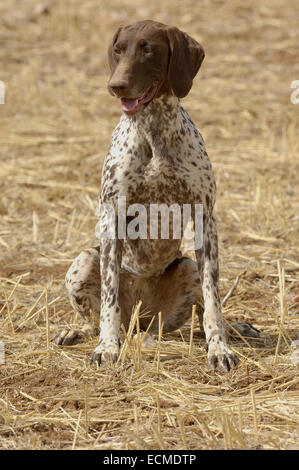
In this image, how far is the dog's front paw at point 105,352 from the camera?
519 centimetres

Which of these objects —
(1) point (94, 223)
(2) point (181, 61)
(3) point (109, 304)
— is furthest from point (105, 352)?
(1) point (94, 223)

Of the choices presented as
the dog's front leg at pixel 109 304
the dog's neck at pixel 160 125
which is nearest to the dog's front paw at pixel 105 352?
the dog's front leg at pixel 109 304

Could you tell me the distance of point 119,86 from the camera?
4.85 meters

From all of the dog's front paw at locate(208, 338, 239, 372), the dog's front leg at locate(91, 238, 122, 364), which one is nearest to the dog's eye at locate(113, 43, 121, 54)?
the dog's front leg at locate(91, 238, 122, 364)

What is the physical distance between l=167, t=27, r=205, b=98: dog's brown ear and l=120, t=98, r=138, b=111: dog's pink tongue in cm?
26

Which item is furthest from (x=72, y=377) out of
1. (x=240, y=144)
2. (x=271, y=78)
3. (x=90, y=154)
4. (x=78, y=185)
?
(x=271, y=78)

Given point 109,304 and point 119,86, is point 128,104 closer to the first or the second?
point 119,86

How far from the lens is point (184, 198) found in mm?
5453

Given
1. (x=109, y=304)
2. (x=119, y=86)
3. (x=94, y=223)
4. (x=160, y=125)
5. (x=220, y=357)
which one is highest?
(x=119, y=86)

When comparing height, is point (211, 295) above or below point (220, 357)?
above

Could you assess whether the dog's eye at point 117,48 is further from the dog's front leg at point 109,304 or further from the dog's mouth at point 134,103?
the dog's front leg at point 109,304

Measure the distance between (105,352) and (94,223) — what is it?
2925mm

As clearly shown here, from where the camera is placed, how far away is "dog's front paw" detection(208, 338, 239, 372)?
515 cm
